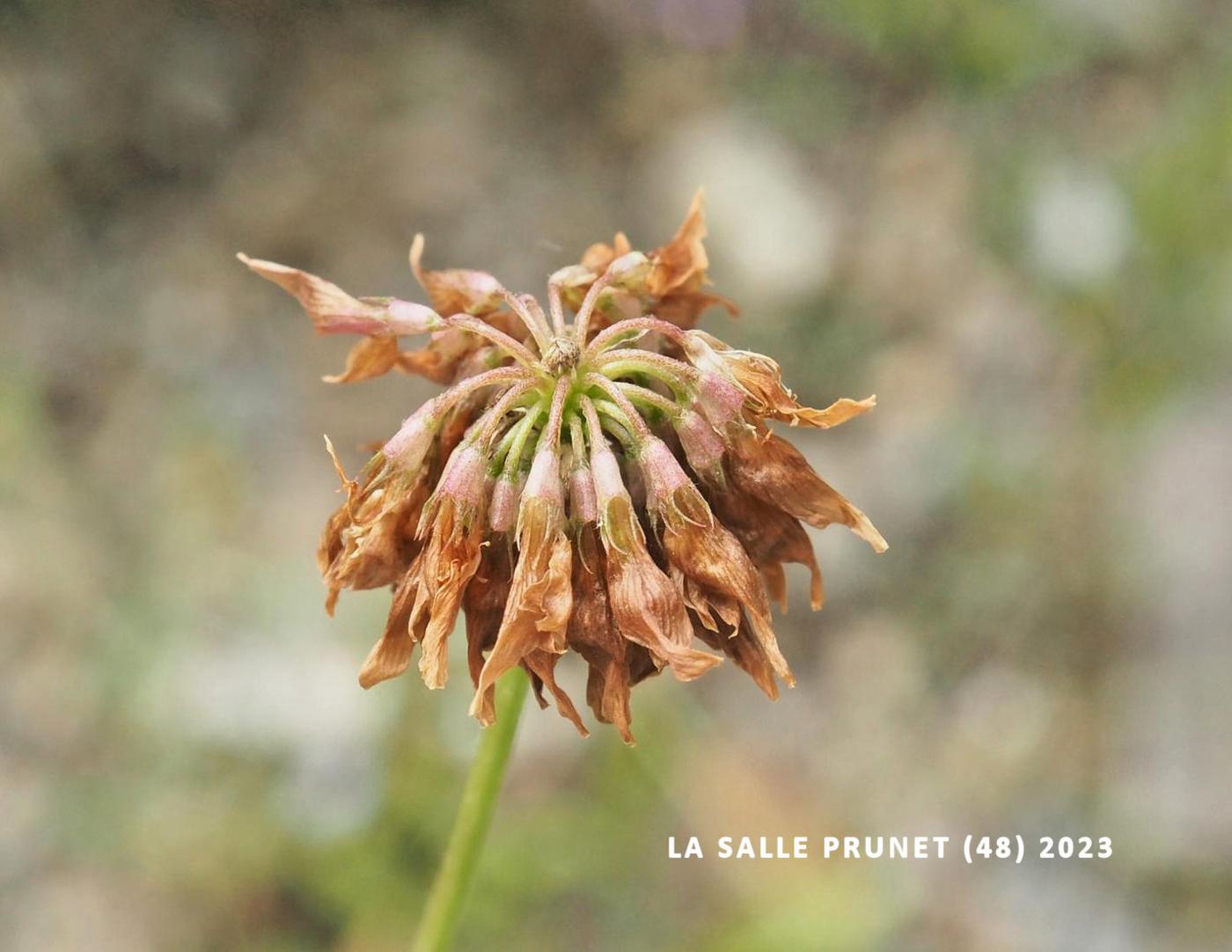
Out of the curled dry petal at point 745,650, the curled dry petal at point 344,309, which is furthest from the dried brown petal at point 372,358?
the curled dry petal at point 745,650

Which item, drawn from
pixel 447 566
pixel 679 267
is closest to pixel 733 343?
pixel 679 267

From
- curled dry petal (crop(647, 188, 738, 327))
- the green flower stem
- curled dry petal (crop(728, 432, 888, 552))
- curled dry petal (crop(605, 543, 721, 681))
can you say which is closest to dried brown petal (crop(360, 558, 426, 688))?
the green flower stem

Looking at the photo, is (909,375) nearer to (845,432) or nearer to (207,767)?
(845,432)

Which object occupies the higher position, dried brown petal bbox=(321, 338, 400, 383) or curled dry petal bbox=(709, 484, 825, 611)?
dried brown petal bbox=(321, 338, 400, 383)

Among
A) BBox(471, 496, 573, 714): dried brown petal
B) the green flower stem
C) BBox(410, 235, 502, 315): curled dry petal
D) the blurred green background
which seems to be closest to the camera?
BBox(471, 496, 573, 714): dried brown petal

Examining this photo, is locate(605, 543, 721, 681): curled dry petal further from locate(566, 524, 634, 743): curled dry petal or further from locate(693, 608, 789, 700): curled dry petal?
locate(693, 608, 789, 700): curled dry petal

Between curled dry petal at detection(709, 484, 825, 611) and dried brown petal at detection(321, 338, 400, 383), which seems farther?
dried brown petal at detection(321, 338, 400, 383)
